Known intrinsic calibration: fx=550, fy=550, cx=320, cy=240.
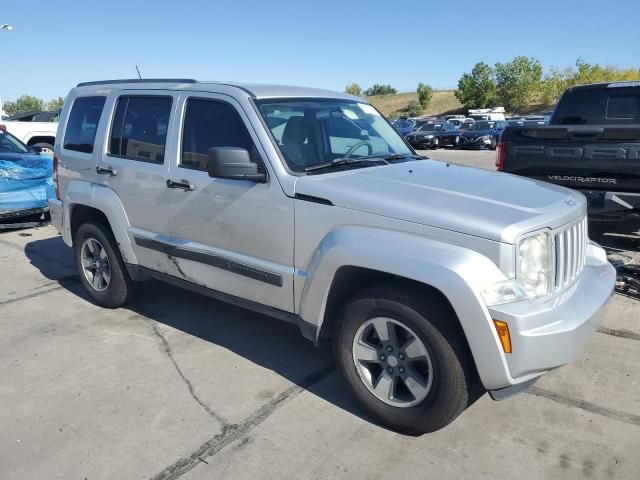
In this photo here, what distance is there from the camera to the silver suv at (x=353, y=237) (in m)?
2.69

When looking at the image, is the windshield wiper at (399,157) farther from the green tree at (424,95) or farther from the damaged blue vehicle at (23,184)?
the green tree at (424,95)

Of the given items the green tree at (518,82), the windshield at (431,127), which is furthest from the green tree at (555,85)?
the windshield at (431,127)

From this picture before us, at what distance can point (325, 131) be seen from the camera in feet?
13.1

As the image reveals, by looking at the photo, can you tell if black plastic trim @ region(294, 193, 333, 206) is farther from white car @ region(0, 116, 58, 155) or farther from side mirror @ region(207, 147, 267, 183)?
white car @ region(0, 116, 58, 155)

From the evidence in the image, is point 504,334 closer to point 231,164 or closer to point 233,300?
point 231,164

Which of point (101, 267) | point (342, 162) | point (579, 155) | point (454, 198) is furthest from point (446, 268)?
point (579, 155)

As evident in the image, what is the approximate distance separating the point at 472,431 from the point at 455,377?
1.72 ft

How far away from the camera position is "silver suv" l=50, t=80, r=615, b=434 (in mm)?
2691

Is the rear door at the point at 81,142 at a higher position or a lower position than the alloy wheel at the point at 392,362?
higher

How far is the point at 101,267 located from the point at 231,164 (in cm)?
233

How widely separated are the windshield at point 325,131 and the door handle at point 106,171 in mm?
1565

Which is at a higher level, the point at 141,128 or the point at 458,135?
the point at 458,135

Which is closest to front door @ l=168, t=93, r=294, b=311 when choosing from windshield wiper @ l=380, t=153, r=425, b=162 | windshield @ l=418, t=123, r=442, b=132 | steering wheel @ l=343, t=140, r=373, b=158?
steering wheel @ l=343, t=140, r=373, b=158

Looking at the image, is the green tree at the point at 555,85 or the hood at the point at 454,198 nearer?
the hood at the point at 454,198
